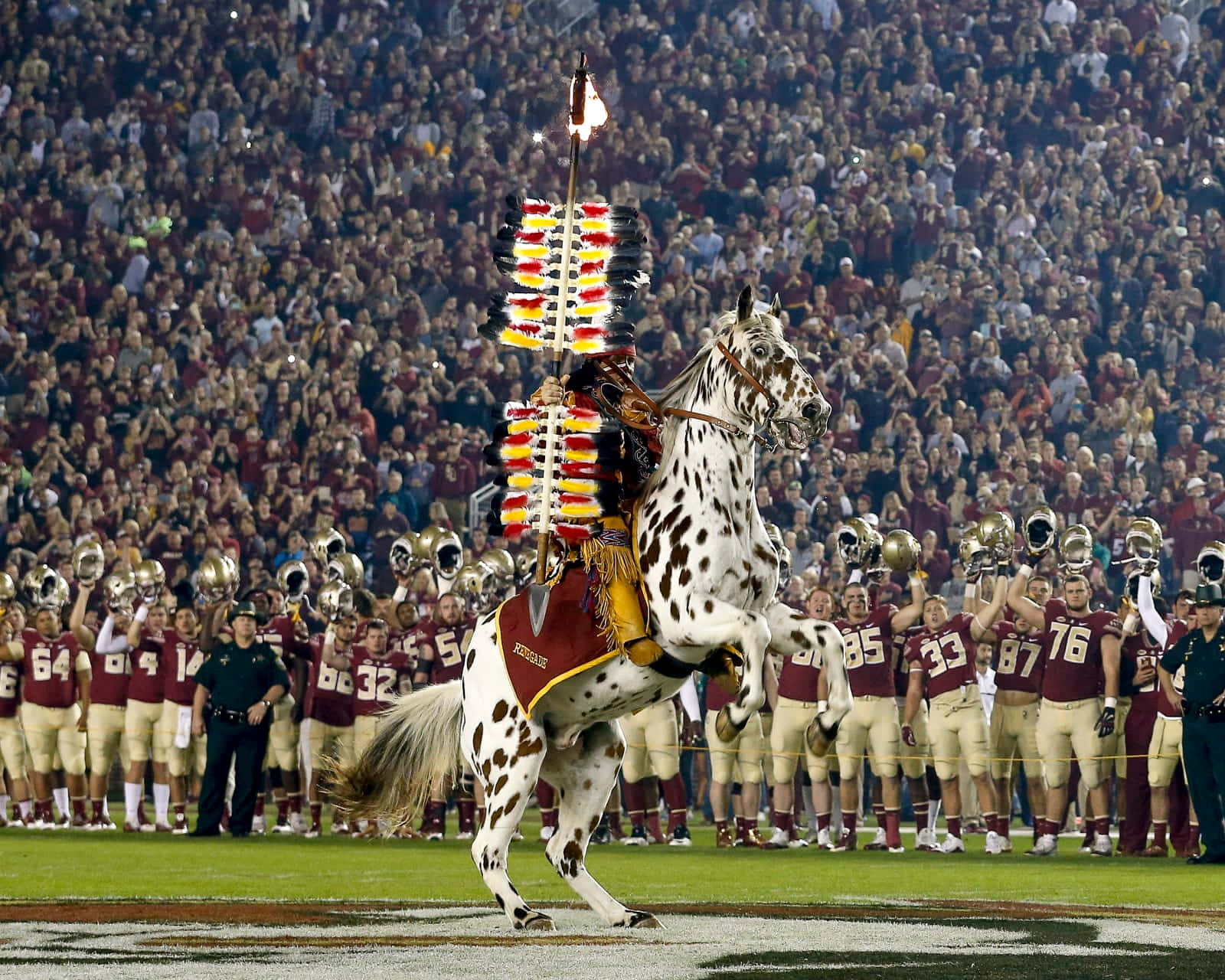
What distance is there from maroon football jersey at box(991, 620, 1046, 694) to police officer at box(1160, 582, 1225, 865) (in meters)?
2.09

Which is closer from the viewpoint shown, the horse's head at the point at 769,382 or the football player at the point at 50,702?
the horse's head at the point at 769,382

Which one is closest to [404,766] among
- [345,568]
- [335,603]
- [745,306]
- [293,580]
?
[745,306]

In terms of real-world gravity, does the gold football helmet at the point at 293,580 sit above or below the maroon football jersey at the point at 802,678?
above

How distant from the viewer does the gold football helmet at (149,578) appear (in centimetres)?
1778

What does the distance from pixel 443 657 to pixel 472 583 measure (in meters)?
0.79

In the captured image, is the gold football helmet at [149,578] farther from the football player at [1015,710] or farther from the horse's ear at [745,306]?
the horse's ear at [745,306]

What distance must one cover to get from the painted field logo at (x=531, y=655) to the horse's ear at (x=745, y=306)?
1778 millimetres

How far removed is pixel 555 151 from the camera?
29.0 meters

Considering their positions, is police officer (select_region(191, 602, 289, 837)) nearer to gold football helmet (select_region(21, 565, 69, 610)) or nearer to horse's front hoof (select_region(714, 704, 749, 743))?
gold football helmet (select_region(21, 565, 69, 610))

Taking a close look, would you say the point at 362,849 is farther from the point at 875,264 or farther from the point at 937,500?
the point at 875,264

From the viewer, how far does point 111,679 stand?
1752cm

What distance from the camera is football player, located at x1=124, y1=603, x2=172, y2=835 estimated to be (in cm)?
1711

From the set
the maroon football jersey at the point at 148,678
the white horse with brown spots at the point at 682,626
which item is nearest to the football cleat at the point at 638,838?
the maroon football jersey at the point at 148,678

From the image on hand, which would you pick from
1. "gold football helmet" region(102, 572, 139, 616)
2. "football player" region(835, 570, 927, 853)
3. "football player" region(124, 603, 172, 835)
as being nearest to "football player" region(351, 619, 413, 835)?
"football player" region(124, 603, 172, 835)
